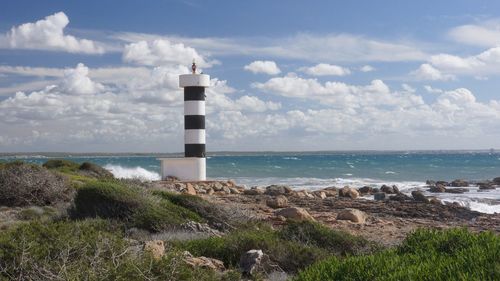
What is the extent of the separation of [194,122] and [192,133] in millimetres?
409

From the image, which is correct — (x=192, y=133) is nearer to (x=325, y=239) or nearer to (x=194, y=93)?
(x=194, y=93)

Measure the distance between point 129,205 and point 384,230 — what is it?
5.85m

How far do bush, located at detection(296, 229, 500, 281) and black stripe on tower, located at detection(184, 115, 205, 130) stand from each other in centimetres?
1686

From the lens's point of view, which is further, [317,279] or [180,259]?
[180,259]

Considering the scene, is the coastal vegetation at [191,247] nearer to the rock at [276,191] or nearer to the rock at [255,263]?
the rock at [255,263]

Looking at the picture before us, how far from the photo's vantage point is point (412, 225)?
14.8 metres

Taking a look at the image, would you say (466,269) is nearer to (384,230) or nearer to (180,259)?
(180,259)

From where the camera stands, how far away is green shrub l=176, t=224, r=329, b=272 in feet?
22.5

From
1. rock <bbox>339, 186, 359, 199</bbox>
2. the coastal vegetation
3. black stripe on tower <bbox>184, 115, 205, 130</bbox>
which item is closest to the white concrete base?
black stripe on tower <bbox>184, 115, 205, 130</bbox>

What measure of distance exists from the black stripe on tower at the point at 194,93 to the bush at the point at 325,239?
14.3 meters

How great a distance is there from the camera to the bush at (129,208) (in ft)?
30.8

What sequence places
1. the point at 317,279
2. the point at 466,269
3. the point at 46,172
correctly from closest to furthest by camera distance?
the point at 466,269, the point at 317,279, the point at 46,172

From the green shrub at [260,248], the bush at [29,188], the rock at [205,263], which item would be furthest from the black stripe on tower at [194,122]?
the rock at [205,263]

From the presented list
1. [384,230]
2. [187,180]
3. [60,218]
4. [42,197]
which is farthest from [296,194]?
[60,218]
